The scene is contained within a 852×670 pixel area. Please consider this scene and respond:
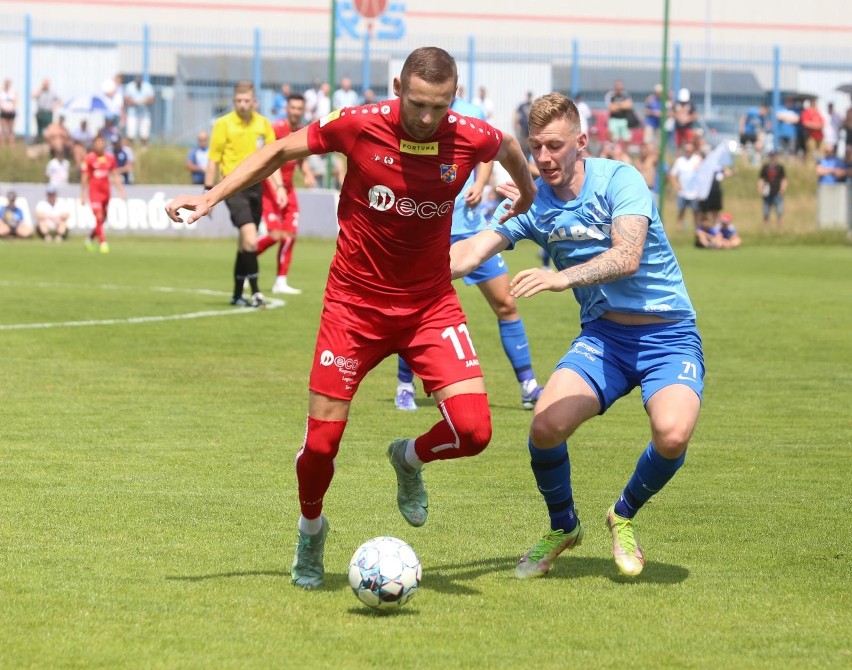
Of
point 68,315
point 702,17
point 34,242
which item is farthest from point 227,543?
point 702,17

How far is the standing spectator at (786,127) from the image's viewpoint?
39.4m

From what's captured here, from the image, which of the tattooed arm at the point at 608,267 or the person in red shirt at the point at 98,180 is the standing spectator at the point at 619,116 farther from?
the tattooed arm at the point at 608,267

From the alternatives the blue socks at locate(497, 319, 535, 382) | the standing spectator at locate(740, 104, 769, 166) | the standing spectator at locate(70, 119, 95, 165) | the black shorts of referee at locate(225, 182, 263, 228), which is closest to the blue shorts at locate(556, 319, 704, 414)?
the blue socks at locate(497, 319, 535, 382)

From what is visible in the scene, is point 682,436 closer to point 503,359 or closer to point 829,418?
point 829,418

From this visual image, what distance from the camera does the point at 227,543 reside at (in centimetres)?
657

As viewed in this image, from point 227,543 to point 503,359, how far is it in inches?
290

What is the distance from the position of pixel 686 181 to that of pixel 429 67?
2778 centimetres

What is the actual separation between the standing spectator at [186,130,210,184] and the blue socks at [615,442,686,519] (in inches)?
1082

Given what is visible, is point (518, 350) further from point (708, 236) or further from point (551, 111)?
point (708, 236)

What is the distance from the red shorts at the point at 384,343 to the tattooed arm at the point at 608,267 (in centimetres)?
50

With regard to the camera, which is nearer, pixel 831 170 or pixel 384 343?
pixel 384 343

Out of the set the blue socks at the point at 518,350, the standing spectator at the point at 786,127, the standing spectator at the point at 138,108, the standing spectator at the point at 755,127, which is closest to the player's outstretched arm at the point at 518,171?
the blue socks at the point at 518,350

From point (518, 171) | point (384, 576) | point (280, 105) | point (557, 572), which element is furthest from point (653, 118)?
point (384, 576)

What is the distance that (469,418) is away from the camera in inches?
239
